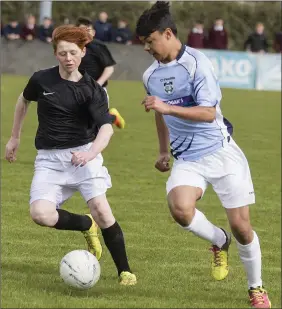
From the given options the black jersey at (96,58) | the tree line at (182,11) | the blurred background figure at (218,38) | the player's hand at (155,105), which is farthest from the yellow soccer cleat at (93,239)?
the tree line at (182,11)

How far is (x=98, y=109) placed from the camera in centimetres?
745

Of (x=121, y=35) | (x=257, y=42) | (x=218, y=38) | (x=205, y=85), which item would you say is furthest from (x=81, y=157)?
(x=257, y=42)

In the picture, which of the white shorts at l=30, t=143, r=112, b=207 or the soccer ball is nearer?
the soccer ball

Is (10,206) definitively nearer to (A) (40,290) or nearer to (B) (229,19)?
(A) (40,290)

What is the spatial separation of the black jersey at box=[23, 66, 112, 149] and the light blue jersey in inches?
18.0

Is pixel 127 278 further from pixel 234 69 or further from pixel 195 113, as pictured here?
Result: pixel 234 69

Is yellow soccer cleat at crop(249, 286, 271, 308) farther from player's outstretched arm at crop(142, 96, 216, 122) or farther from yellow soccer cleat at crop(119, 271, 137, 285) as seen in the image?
player's outstretched arm at crop(142, 96, 216, 122)

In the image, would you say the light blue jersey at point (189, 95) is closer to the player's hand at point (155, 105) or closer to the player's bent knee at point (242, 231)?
the player's hand at point (155, 105)

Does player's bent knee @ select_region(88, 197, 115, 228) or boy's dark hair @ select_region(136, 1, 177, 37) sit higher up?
boy's dark hair @ select_region(136, 1, 177, 37)

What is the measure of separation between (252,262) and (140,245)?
248 centimetres

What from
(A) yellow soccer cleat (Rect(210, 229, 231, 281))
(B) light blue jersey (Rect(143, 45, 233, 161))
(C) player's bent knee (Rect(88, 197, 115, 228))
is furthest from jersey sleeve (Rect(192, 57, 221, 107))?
(A) yellow soccer cleat (Rect(210, 229, 231, 281))

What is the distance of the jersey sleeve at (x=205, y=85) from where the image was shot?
6.94 meters

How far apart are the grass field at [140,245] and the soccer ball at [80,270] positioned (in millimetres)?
86

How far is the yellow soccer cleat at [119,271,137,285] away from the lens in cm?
749
